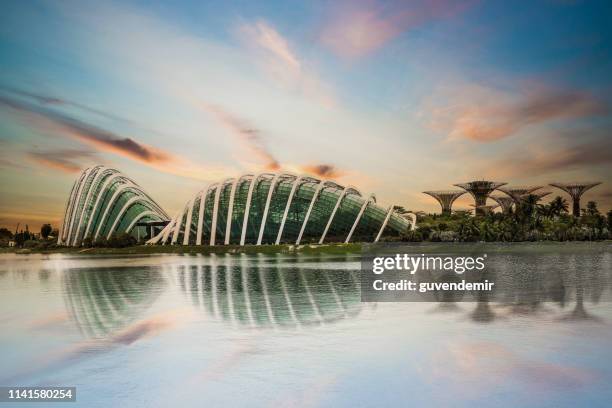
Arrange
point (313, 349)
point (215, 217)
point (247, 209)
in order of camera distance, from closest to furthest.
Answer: point (313, 349) → point (247, 209) → point (215, 217)

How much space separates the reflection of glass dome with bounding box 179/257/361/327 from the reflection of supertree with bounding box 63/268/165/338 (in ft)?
5.88

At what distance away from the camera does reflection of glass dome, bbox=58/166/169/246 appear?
101438mm

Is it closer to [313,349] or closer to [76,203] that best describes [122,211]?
[76,203]

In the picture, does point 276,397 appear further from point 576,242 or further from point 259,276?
point 576,242

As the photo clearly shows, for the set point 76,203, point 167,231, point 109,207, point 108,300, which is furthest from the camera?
point 76,203

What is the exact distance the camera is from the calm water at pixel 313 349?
29.5ft

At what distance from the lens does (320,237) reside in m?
80.2

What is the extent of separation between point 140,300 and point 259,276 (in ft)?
35.2

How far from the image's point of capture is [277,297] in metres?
20.5

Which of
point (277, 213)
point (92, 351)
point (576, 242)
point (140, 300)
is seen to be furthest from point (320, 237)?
point (92, 351)

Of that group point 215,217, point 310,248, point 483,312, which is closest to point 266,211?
point 215,217

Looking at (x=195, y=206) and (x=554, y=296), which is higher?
(x=195, y=206)

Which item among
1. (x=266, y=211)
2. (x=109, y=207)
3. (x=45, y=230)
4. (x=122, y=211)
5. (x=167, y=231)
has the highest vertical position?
(x=109, y=207)

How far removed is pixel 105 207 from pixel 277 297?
8980cm
